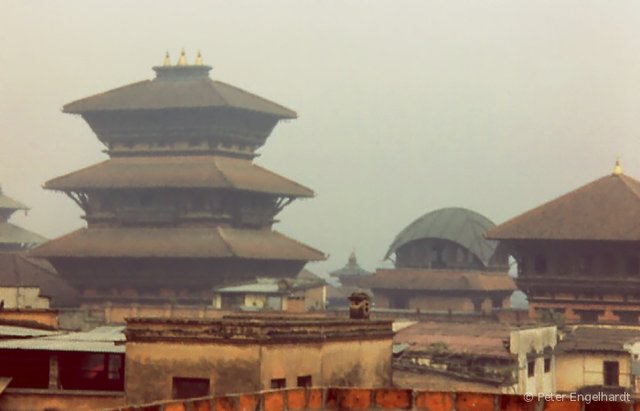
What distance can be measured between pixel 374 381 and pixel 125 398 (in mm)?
8883

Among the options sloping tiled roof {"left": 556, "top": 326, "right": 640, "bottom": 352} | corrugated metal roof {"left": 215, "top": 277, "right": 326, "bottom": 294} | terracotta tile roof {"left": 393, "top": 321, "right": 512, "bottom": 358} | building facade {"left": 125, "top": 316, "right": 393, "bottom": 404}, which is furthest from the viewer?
corrugated metal roof {"left": 215, "top": 277, "right": 326, "bottom": 294}

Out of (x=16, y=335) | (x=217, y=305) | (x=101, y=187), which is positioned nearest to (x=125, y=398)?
(x=16, y=335)

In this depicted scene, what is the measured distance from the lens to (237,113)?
104 m

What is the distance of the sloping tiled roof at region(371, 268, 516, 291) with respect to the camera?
105438 mm

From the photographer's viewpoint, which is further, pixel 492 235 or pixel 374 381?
pixel 492 235

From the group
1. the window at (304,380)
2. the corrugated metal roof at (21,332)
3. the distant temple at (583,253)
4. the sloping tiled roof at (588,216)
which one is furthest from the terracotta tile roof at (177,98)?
the window at (304,380)

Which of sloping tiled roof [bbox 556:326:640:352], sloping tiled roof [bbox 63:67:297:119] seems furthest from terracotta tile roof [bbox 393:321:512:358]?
sloping tiled roof [bbox 63:67:297:119]

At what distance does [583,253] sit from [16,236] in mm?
60310

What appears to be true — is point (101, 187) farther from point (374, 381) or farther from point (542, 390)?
point (374, 381)

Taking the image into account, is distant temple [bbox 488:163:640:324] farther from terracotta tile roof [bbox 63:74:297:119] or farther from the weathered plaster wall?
the weathered plaster wall

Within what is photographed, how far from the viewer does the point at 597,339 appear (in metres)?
76.0

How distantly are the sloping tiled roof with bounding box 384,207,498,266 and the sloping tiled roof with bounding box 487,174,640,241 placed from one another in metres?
18.8

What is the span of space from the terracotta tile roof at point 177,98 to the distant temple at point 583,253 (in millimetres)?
22043

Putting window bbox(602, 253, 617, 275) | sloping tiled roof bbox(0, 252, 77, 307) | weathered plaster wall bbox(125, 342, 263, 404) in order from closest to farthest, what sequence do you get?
weathered plaster wall bbox(125, 342, 263, 404)
window bbox(602, 253, 617, 275)
sloping tiled roof bbox(0, 252, 77, 307)
